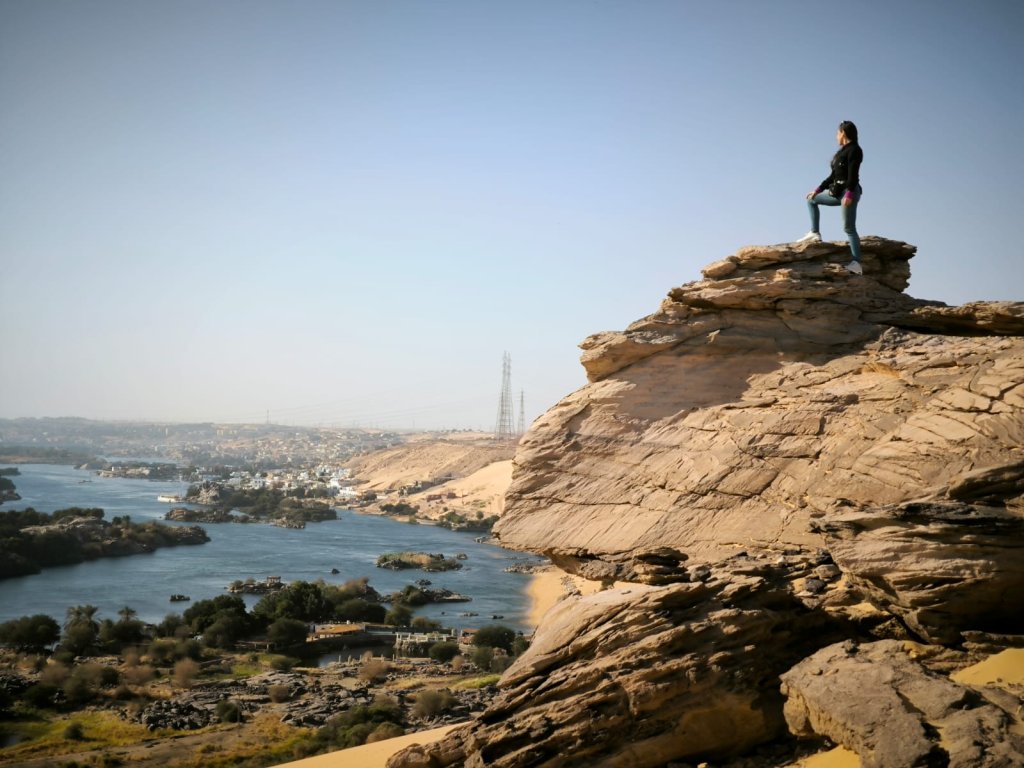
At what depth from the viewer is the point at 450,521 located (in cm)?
8975

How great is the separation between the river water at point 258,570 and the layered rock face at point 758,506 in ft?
105

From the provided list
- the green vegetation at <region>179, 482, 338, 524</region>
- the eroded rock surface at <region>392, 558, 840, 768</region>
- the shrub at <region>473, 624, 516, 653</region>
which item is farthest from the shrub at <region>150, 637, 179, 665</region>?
the green vegetation at <region>179, 482, 338, 524</region>

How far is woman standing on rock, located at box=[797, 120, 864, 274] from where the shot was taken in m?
10.7

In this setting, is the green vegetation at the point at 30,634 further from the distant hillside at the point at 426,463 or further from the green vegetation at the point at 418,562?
the distant hillside at the point at 426,463

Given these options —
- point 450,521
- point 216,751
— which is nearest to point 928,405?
point 216,751

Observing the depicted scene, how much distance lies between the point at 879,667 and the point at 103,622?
38.9 meters

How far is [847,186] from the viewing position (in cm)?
1073

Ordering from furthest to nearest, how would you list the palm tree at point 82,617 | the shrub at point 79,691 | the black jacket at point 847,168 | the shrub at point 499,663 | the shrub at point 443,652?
the palm tree at point 82,617
the shrub at point 443,652
the shrub at point 499,663
the shrub at point 79,691
the black jacket at point 847,168

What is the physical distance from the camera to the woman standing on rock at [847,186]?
10.7m

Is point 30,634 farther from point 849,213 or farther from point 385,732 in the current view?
point 849,213

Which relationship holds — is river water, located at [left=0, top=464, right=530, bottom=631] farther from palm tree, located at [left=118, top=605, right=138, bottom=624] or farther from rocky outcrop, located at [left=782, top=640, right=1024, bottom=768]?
rocky outcrop, located at [left=782, top=640, right=1024, bottom=768]

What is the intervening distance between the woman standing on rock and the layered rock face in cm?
41

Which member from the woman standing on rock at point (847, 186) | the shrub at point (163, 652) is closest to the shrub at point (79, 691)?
the shrub at point (163, 652)

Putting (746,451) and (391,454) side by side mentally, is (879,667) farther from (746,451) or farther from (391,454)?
(391,454)
